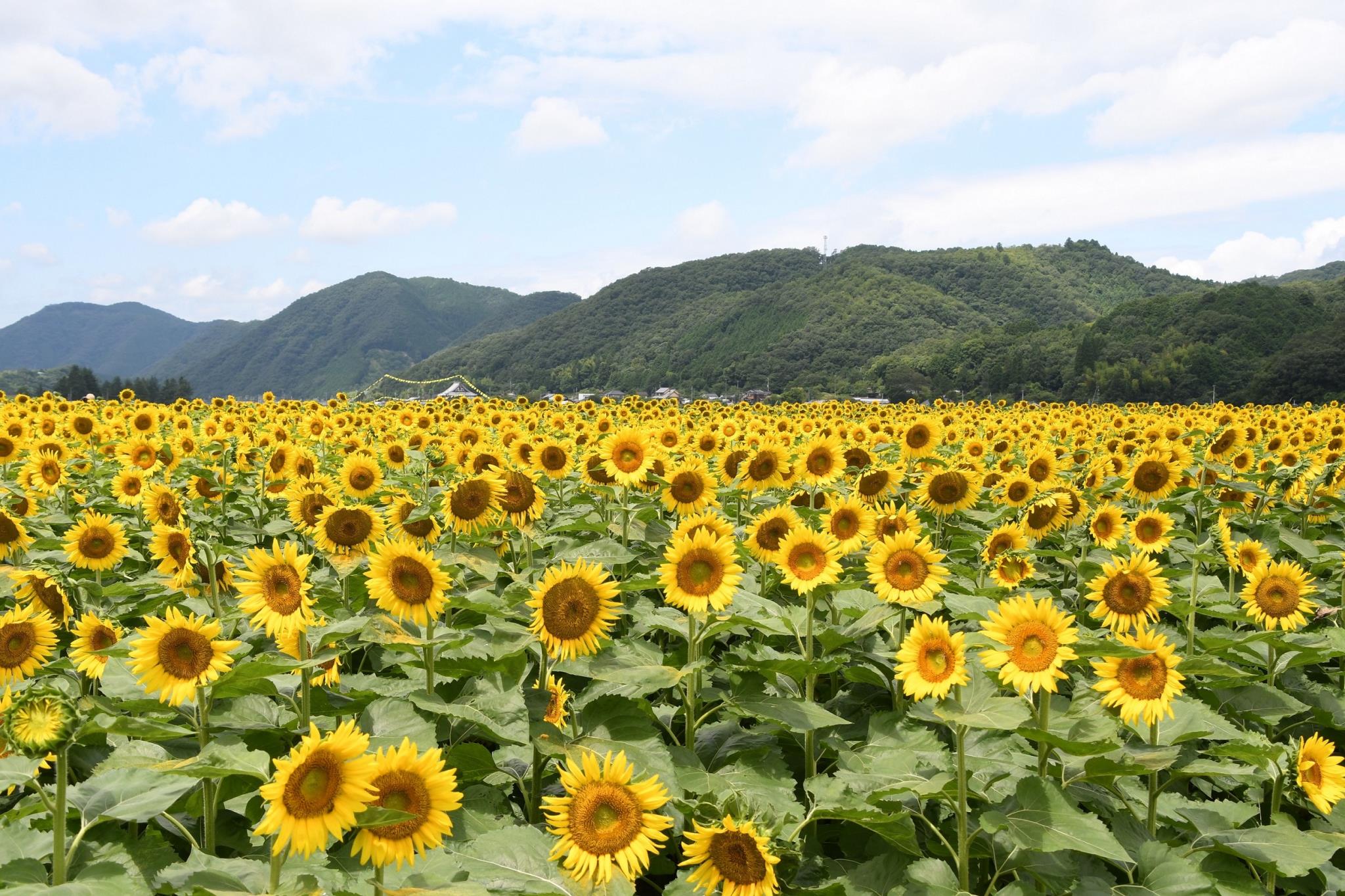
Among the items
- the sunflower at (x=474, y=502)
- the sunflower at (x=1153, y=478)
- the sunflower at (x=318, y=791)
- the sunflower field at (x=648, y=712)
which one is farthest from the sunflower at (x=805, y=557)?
the sunflower at (x=1153, y=478)

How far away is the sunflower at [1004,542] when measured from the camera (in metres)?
5.90

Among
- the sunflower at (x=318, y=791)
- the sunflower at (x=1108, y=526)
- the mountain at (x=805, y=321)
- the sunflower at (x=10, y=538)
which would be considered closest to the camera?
the sunflower at (x=318, y=791)

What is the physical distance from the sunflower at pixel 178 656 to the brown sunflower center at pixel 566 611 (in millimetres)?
1239

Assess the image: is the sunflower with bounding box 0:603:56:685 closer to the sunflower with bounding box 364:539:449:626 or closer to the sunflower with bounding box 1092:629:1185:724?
the sunflower with bounding box 364:539:449:626

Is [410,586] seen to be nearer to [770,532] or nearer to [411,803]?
[411,803]

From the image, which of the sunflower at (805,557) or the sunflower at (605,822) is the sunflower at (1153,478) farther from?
the sunflower at (605,822)

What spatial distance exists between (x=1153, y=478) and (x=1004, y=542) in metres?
3.44

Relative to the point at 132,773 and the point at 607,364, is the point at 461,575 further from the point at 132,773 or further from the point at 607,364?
the point at 607,364

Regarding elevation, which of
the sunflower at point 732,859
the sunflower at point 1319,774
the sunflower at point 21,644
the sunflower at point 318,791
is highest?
the sunflower at point 21,644

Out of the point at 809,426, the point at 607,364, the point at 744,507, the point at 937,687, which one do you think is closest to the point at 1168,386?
the point at 809,426

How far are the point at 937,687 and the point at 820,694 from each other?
1770mm

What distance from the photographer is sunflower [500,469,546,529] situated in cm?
499

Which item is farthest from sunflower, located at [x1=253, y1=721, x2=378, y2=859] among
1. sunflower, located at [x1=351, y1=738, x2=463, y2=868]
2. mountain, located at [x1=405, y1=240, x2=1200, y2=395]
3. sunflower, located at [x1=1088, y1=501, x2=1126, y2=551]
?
mountain, located at [x1=405, y1=240, x2=1200, y2=395]

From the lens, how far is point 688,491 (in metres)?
5.98
